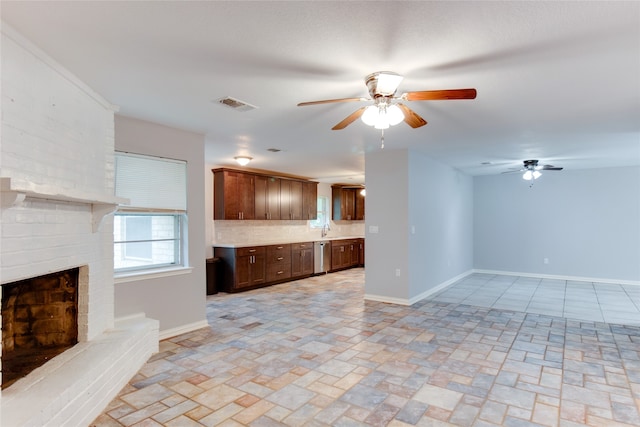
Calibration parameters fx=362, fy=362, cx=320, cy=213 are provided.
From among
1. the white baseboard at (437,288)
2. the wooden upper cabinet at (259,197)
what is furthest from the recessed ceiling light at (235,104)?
the white baseboard at (437,288)

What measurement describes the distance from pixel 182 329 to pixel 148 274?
0.79 metres

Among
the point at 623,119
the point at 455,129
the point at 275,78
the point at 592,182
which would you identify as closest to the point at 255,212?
the point at 455,129

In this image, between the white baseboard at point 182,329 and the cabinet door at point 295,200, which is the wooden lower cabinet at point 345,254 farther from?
the white baseboard at point 182,329

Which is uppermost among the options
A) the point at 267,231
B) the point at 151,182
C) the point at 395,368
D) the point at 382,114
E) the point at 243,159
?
the point at 243,159

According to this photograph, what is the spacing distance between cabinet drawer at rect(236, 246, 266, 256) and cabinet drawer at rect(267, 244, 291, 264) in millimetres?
177

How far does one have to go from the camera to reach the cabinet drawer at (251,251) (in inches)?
253

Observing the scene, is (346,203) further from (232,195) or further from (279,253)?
(232,195)

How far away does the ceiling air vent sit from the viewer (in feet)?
10.1

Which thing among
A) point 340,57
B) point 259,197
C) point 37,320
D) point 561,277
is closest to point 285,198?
point 259,197

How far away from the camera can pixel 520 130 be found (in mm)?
4145

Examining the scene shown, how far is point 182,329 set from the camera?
161 inches

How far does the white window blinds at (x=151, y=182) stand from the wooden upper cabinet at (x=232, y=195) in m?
2.53

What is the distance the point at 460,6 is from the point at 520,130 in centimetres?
291

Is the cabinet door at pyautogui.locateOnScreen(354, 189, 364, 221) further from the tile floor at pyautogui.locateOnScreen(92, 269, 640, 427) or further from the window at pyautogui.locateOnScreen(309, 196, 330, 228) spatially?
the tile floor at pyautogui.locateOnScreen(92, 269, 640, 427)
